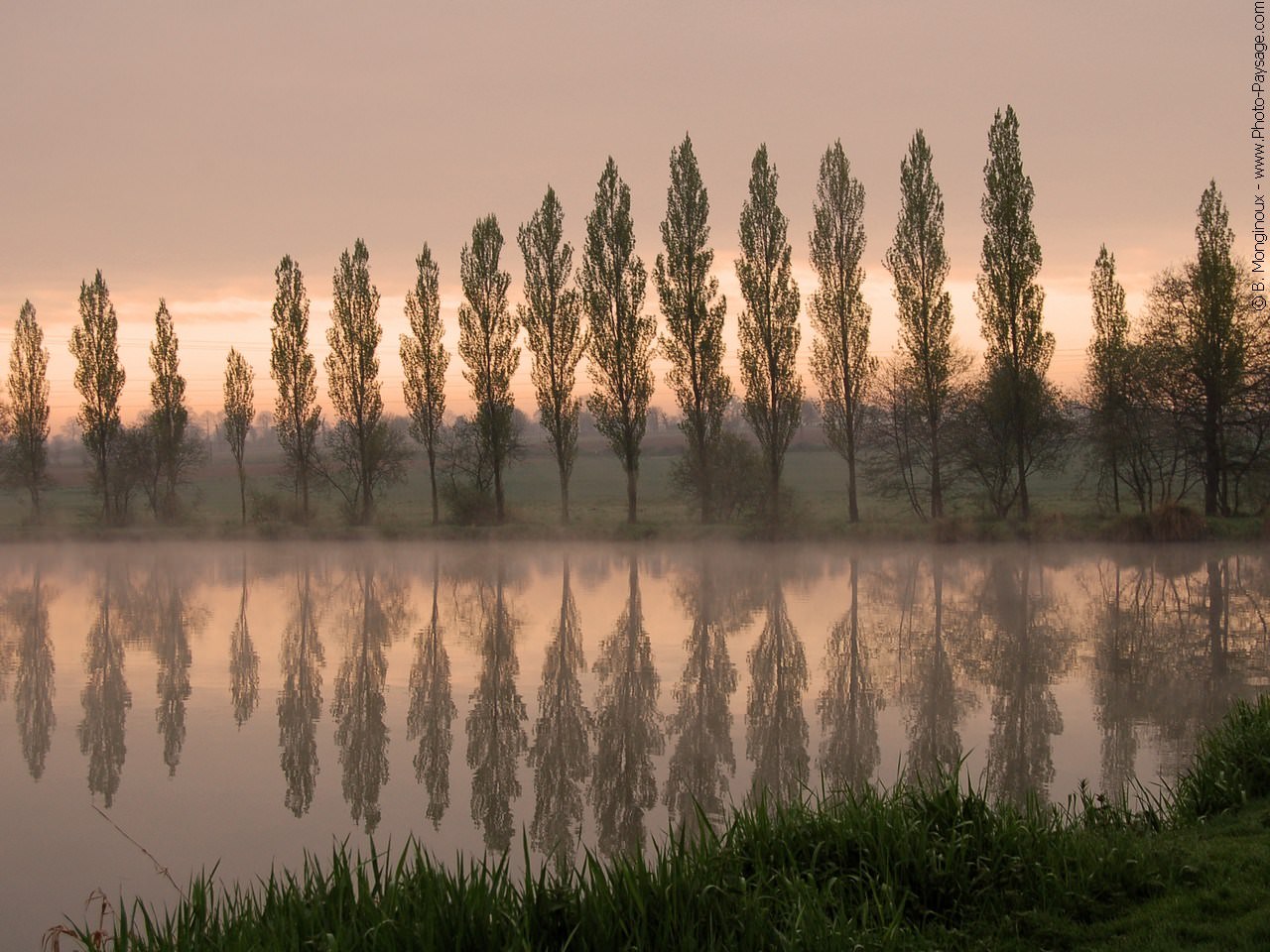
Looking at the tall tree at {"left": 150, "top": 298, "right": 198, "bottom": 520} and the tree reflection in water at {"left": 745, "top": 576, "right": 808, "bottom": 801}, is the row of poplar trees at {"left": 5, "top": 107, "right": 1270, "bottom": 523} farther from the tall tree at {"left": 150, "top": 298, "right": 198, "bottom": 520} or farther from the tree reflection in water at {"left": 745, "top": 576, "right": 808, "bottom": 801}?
the tree reflection in water at {"left": 745, "top": 576, "right": 808, "bottom": 801}

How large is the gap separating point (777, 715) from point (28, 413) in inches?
1823

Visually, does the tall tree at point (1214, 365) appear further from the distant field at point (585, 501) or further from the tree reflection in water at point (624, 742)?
the tree reflection in water at point (624, 742)

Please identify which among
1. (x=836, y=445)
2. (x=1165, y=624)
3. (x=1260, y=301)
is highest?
(x=1260, y=301)

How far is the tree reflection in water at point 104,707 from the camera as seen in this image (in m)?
9.08

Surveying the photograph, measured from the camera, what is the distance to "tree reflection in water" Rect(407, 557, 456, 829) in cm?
835

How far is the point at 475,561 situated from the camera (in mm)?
29344

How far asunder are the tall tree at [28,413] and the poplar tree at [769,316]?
31019 mm

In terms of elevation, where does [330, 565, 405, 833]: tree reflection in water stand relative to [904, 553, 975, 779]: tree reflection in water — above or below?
above

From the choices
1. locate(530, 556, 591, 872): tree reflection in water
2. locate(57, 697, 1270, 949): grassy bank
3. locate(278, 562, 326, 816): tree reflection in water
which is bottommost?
locate(530, 556, 591, 872): tree reflection in water

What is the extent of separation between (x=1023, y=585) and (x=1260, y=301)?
1770 cm

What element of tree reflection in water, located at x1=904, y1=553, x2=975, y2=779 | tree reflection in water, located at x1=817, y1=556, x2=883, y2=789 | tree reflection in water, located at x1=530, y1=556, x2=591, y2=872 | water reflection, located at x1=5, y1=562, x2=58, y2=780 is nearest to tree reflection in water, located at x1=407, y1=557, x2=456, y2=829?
tree reflection in water, located at x1=530, y1=556, x2=591, y2=872

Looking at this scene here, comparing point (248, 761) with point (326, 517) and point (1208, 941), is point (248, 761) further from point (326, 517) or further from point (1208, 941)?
point (326, 517)

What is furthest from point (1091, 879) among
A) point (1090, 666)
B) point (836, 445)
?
point (836, 445)

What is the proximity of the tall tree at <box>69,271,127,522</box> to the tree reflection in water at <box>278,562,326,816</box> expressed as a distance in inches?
1201
